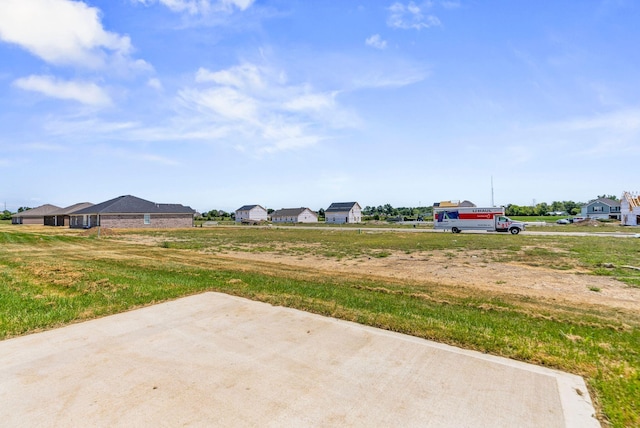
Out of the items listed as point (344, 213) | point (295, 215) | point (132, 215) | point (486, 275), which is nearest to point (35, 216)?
point (132, 215)

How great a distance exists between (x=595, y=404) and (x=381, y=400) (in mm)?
2312

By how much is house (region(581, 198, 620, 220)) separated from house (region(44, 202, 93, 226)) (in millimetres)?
111469

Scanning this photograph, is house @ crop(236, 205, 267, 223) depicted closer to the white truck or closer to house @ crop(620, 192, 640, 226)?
the white truck

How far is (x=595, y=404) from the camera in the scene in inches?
138

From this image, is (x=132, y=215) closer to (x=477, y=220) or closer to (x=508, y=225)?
(x=477, y=220)

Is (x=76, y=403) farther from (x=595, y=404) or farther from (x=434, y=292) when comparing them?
(x=434, y=292)

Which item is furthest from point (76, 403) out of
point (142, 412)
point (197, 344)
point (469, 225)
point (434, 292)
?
point (469, 225)

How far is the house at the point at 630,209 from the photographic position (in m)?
49.9

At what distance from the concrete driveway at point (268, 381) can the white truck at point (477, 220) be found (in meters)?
32.9

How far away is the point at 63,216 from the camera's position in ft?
186

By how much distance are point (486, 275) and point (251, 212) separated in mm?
93614

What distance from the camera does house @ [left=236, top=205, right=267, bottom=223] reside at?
3976 inches

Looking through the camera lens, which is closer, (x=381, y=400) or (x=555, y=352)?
(x=381, y=400)

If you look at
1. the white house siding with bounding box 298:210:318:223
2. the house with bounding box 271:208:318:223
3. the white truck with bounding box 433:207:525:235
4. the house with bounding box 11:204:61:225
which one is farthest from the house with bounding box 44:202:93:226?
the white truck with bounding box 433:207:525:235
